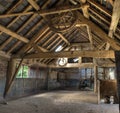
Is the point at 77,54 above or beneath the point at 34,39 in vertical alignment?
beneath

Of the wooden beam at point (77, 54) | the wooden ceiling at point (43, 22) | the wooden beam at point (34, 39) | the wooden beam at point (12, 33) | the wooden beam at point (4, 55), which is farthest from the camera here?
the wooden beam at point (34, 39)

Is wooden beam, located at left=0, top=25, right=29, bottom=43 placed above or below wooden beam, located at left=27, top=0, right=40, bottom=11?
below

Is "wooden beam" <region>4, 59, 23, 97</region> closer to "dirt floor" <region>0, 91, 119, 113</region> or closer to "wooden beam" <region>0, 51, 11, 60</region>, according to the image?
"wooden beam" <region>0, 51, 11, 60</region>

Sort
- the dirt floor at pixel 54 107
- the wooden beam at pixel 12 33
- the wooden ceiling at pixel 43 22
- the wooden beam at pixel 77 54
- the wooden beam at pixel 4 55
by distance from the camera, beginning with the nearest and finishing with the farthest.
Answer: the dirt floor at pixel 54 107 < the wooden ceiling at pixel 43 22 < the wooden beam at pixel 12 33 < the wooden beam at pixel 77 54 < the wooden beam at pixel 4 55

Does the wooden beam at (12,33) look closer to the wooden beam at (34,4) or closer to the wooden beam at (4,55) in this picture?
the wooden beam at (4,55)

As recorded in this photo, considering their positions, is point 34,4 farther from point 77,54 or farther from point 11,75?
point 11,75

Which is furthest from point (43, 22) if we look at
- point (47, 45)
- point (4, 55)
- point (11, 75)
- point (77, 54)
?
point (11, 75)

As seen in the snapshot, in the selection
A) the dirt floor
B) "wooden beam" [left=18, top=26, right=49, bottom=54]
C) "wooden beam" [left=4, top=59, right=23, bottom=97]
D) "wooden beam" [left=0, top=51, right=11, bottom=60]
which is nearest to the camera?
the dirt floor

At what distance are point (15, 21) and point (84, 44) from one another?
24.9 feet

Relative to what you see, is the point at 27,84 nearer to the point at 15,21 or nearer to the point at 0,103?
the point at 0,103

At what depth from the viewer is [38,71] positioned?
12734 millimetres

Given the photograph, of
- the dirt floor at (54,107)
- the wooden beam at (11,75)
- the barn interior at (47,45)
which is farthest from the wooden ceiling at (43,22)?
the dirt floor at (54,107)

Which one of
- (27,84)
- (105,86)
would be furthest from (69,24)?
(27,84)

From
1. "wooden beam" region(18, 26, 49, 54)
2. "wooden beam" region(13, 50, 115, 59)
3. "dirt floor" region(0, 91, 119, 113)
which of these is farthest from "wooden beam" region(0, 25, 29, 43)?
"dirt floor" region(0, 91, 119, 113)
